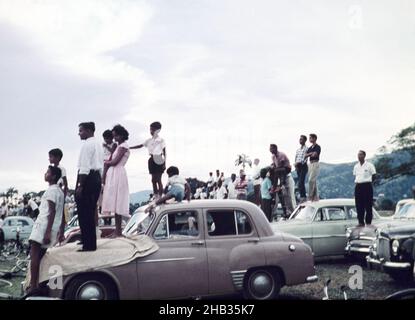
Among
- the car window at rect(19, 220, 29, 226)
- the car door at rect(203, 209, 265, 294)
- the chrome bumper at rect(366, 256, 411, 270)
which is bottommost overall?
the chrome bumper at rect(366, 256, 411, 270)

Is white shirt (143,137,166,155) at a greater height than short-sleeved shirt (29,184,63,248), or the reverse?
white shirt (143,137,166,155)

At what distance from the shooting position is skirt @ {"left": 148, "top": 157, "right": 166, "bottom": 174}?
7320 mm

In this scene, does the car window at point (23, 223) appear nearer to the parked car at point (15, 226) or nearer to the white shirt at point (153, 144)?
the parked car at point (15, 226)

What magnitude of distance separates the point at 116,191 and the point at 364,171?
451 centimetres

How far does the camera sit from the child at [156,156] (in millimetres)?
7172

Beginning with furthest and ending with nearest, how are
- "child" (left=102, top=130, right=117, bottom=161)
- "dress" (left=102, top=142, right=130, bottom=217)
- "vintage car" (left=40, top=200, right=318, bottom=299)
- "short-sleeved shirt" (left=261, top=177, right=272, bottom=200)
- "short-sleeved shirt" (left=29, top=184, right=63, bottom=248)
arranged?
"short-sleeved shirt" (left=261, top=177, right=272, bottom=200) → "child" (left=102, top=130, right=117, bottom=161) → "dress" (left=102, top=142, right=130, bottom=217) → "short-sleeved shirt" (left=29, top=184, right=63, bottom=248) → "vintage car" (left=40, top=200, right=318, bottom=299)

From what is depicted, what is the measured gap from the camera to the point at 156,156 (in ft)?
23.8

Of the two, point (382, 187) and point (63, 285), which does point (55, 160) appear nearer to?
point (63, 285)

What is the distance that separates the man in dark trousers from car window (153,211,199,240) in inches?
28.8

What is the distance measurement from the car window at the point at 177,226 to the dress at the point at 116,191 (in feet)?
3.15

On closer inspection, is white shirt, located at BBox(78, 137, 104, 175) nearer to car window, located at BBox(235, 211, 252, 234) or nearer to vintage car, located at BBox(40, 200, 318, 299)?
vintage car, located at BBox(40, 200, 318, 299)

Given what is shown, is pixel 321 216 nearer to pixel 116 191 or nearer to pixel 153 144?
pixel 153 144

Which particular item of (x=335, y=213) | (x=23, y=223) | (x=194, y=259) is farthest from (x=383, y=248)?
(x=23, y=223)

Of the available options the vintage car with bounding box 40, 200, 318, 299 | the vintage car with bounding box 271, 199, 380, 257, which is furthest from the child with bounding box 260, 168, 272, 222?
the vintage car with bounding box 40, 200, 318, 299
